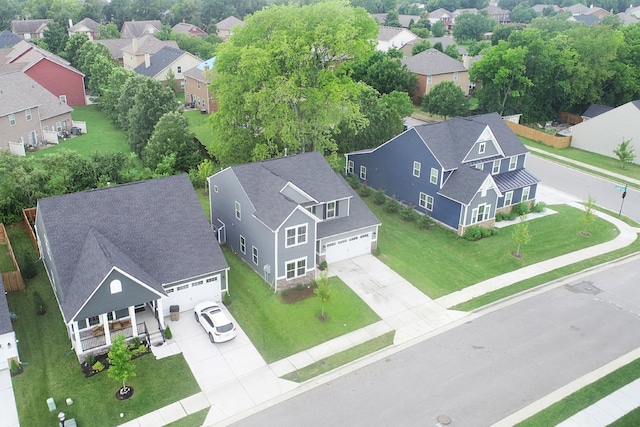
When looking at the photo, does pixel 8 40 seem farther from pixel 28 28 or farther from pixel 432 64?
pixel 432 64

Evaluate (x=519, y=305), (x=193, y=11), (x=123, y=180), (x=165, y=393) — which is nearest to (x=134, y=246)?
(x=165, y=393)

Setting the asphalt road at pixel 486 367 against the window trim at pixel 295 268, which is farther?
the window trim at pixel 295 268

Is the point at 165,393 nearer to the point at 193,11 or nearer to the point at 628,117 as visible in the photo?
the point at 628,117

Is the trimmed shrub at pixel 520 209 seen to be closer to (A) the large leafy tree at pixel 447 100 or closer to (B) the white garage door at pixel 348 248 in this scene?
(B) the white garage door at pixel 348 248

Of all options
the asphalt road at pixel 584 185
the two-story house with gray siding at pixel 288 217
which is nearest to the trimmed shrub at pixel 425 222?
the two-story house with gray siding at pixel 288 217

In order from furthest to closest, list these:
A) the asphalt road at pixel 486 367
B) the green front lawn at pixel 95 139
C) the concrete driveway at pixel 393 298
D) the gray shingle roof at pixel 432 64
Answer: the gray shingle roof at pixel 432 64
the green front lawn at pixel 95 139
the concrete driveway at pixel 393 298
the asphalt road at pixel 486 367

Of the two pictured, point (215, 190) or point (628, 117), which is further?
point (628, 117)
